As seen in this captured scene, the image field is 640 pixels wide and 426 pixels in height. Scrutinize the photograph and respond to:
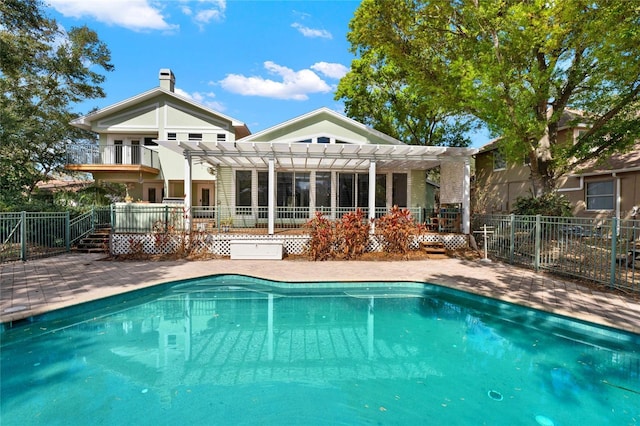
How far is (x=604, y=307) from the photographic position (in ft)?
19.3

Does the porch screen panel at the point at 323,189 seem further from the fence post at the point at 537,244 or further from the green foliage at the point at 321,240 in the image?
the fence post at the point at 537,244

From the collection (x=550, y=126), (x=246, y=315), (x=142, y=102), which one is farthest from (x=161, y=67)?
(x=550, y=126)

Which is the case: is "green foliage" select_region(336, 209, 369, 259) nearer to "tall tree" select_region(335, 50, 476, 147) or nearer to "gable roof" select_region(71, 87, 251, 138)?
"gable roof" select_region(71, 87, 251, 138)

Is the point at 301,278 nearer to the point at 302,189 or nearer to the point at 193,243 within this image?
the point at 193,243

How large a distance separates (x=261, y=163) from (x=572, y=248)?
11407 mm

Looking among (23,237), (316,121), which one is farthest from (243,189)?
(23,237)

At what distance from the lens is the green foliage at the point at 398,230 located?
11141 millimetres

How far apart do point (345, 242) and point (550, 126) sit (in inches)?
393

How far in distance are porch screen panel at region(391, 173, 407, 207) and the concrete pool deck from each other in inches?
207

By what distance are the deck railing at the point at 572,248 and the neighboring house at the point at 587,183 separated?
176 inches

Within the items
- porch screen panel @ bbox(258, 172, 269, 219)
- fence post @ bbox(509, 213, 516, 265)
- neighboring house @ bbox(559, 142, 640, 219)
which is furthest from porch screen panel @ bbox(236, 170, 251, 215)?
neighboring house @ bbox(559, 142, 640, 219)

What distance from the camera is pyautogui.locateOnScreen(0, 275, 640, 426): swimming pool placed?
3.51m

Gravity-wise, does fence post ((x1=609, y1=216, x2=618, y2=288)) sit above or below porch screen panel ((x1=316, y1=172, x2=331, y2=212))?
below

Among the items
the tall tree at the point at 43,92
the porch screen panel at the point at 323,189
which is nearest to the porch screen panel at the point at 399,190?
the porch screen panel at the point at 323,189
